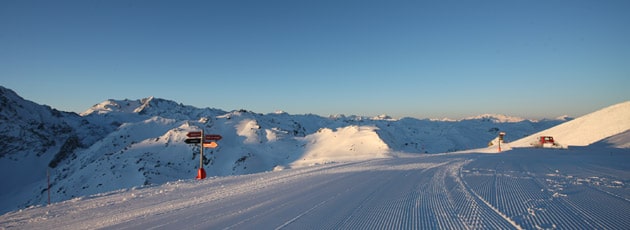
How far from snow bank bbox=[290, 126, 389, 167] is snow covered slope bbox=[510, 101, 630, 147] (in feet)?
63.8

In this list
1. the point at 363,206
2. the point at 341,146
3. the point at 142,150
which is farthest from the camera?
the point at 142,150

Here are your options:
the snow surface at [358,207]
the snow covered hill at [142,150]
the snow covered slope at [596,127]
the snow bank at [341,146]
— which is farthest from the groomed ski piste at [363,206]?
the snow covered slope at [596,127]

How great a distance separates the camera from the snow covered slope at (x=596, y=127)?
35.7 meters

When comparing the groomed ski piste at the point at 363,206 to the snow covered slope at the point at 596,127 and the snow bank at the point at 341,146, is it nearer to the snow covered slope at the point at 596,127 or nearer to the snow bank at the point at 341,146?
the snow bank at the point at 341,146

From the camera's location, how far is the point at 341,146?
43.6 metres

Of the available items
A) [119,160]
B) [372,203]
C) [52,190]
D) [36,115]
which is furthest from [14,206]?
[372,203]

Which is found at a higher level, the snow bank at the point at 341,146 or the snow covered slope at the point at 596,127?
the snow covered slope at the point at 596,127

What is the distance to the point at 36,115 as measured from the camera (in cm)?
10156

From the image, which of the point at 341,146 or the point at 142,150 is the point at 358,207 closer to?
the point at 341,146

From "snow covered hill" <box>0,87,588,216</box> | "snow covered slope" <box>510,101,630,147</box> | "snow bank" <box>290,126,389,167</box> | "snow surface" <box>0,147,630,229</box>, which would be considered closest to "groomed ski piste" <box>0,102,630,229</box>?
"snow surface" <box>0,147,630,229</box>

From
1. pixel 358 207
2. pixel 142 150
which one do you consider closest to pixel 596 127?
pixel 358 207

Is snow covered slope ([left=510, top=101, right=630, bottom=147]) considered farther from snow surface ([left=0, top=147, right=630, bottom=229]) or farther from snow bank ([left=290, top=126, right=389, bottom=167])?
snow surface ([left=0, top=147, right=630, bottom=229])

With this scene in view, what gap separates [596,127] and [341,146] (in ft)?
108

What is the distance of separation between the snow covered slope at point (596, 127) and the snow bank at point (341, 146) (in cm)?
1946
